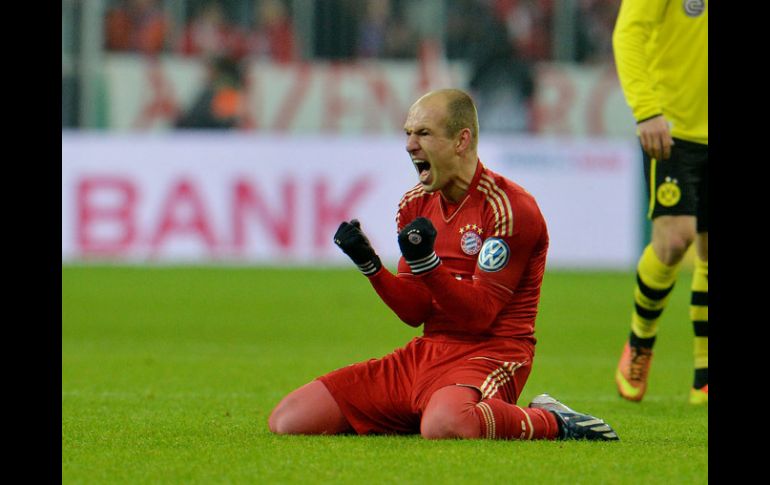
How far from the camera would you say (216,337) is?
10461 mm

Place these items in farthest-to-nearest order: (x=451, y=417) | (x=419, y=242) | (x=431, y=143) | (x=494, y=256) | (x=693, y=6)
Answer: (x=693, y=6)
(x=431, y=143)
(x=494, y=256)
(x=451, y=417)
(x=419, y=242)

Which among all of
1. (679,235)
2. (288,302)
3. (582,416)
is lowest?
(288,302)

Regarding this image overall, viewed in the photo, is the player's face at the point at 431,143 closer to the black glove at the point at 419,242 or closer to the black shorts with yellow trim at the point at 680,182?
the black glove at the point at 419,242

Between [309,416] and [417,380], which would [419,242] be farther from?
[309,416]

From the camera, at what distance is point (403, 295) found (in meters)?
5.69

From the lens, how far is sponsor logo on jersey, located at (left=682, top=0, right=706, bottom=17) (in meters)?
7.39

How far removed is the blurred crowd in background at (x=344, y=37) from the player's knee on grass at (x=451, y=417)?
12324 mm

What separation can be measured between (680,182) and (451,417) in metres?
2.41

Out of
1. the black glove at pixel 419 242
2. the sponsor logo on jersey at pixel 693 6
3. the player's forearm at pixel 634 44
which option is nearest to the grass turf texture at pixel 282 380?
the black glove at pixel 419 242

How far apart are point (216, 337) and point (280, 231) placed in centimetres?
597

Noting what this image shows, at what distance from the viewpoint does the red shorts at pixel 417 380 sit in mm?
5680

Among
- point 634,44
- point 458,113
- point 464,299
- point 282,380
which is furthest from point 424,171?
point 282,380

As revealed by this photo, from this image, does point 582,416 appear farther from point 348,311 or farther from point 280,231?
point 280,231

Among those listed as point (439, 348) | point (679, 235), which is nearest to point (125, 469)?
point (439, 348)
